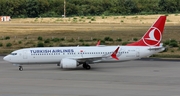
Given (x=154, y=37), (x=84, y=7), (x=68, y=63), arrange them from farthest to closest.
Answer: (x=84, y=7)
(x=154, y=37)
(x=68, y=63)

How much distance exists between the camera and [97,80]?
4328cm

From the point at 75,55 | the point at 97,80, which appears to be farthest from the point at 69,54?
the point at 97,80

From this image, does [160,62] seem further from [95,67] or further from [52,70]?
[52,70]

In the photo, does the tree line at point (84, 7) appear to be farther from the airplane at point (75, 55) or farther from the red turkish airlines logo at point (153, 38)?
the airplane at point (75, 55)

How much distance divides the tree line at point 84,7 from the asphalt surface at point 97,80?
116m

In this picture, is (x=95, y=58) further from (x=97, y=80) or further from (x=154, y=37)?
(x=97, y=80)

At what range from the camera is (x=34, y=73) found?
49.6 meters

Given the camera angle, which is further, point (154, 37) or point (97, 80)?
point (154, 37)

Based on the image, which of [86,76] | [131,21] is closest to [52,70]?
[86,76]

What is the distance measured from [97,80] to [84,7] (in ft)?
458

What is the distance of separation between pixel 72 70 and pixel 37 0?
126737 millimetres

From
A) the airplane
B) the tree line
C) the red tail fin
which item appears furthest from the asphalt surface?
the tree line

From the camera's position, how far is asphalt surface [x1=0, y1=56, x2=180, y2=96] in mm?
36094

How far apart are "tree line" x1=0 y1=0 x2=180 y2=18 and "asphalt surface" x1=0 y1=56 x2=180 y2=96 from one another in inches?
4570
